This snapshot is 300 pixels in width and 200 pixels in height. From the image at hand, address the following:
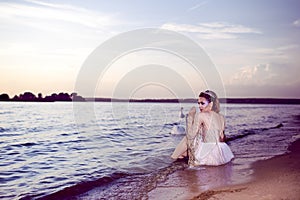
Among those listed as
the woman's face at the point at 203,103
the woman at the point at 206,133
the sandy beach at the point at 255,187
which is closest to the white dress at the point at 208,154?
the woman at the point at 206,133

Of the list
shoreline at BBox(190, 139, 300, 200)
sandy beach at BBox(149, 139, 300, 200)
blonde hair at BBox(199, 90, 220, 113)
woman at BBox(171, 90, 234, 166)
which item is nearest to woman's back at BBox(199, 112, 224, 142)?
woman at BBox(171, 90, 234, 166)

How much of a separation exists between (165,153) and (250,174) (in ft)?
20.2

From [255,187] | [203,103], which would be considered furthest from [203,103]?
[255,187]

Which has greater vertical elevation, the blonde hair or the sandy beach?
the blonde hair

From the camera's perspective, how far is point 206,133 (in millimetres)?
9844

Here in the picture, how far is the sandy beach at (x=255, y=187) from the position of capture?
5.93m

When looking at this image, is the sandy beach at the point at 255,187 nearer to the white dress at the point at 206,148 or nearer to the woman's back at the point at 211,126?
the white dress at the point at 206,148

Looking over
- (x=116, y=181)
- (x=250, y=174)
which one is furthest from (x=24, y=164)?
(x=250, y=174)

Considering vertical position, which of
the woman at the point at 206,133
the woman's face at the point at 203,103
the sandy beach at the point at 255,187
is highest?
the woman's face at the point at 203,103

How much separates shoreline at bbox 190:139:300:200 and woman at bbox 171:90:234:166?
1330mm

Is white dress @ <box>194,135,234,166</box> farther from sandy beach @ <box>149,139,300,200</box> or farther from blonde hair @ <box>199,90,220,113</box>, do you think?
blonde hair @ <box>199,90,220,113</box>

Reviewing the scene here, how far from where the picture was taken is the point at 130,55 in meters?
18.0

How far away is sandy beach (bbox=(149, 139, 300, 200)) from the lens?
5.93m

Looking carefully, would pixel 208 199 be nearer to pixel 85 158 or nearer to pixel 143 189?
pixel 143 189
